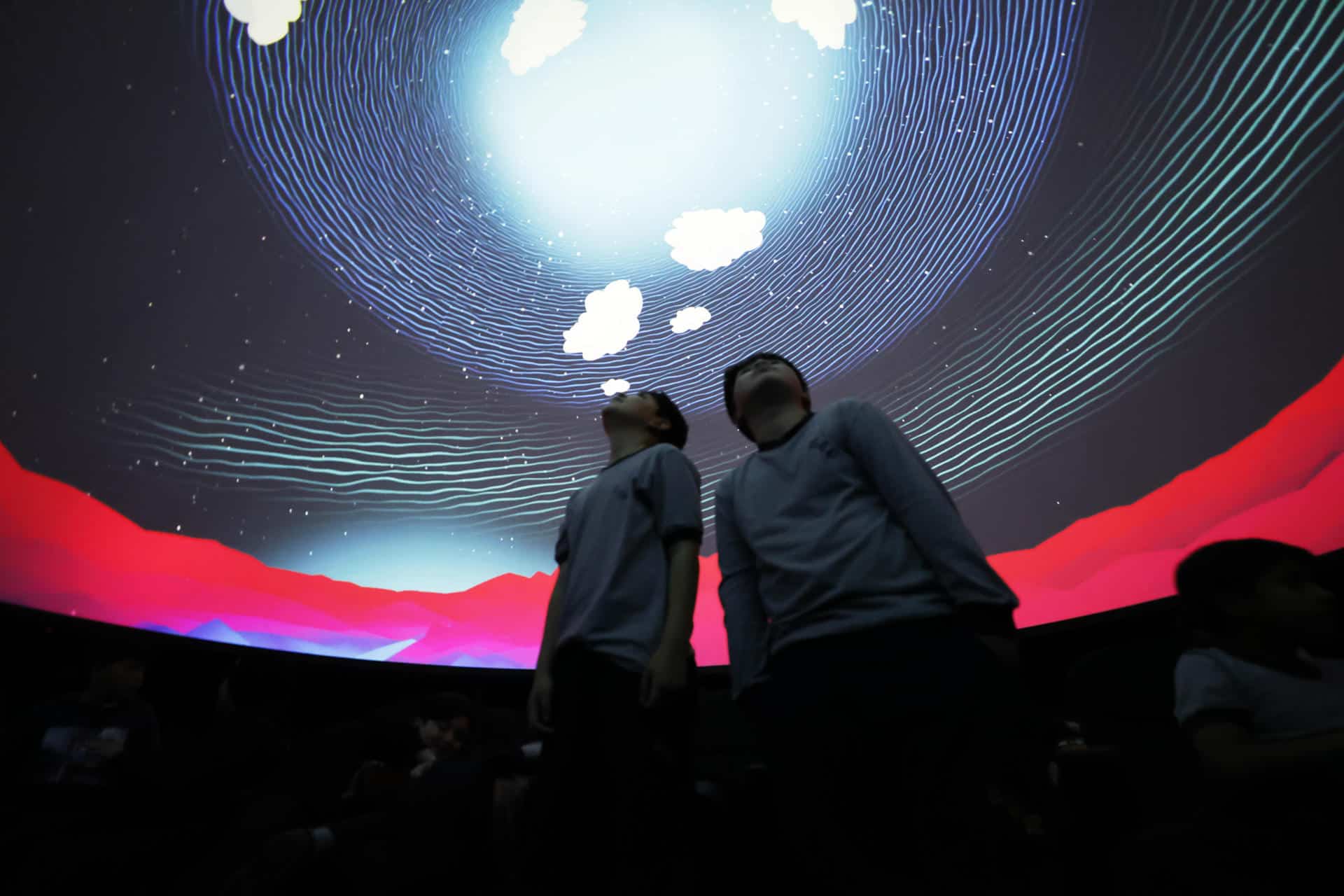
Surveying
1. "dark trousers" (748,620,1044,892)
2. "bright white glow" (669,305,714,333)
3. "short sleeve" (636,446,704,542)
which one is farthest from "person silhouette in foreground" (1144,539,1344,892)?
"bright white glow" (669,305,714,333)

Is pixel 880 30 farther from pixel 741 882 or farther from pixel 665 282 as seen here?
pixel 741 882

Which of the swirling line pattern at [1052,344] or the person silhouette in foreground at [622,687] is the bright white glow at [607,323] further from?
the person silhouette in foreground at [622,687]

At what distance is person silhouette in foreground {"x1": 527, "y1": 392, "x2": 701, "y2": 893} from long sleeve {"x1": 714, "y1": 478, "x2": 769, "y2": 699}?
8 centimetres

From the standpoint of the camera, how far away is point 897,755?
97cm

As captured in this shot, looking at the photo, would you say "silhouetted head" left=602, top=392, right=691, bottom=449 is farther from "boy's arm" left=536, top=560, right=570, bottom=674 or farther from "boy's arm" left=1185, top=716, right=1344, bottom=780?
"boy's arm" left=1185, top=716, right=1344, bottom=780

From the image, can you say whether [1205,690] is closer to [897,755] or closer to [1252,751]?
[1252,751]

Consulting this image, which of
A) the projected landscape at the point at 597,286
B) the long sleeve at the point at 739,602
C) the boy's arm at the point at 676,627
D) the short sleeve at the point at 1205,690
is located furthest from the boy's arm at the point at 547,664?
the projected landscape at the point at 597,286

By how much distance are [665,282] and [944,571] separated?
4.54 m

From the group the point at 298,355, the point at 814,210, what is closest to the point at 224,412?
the point at 298,355

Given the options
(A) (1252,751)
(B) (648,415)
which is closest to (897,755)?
(A) (1252,751)

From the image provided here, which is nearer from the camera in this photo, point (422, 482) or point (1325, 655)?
point (1325, 655)

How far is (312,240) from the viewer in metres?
4.79

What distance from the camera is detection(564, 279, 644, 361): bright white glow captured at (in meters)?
5.28

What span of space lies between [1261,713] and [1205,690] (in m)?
0.09
